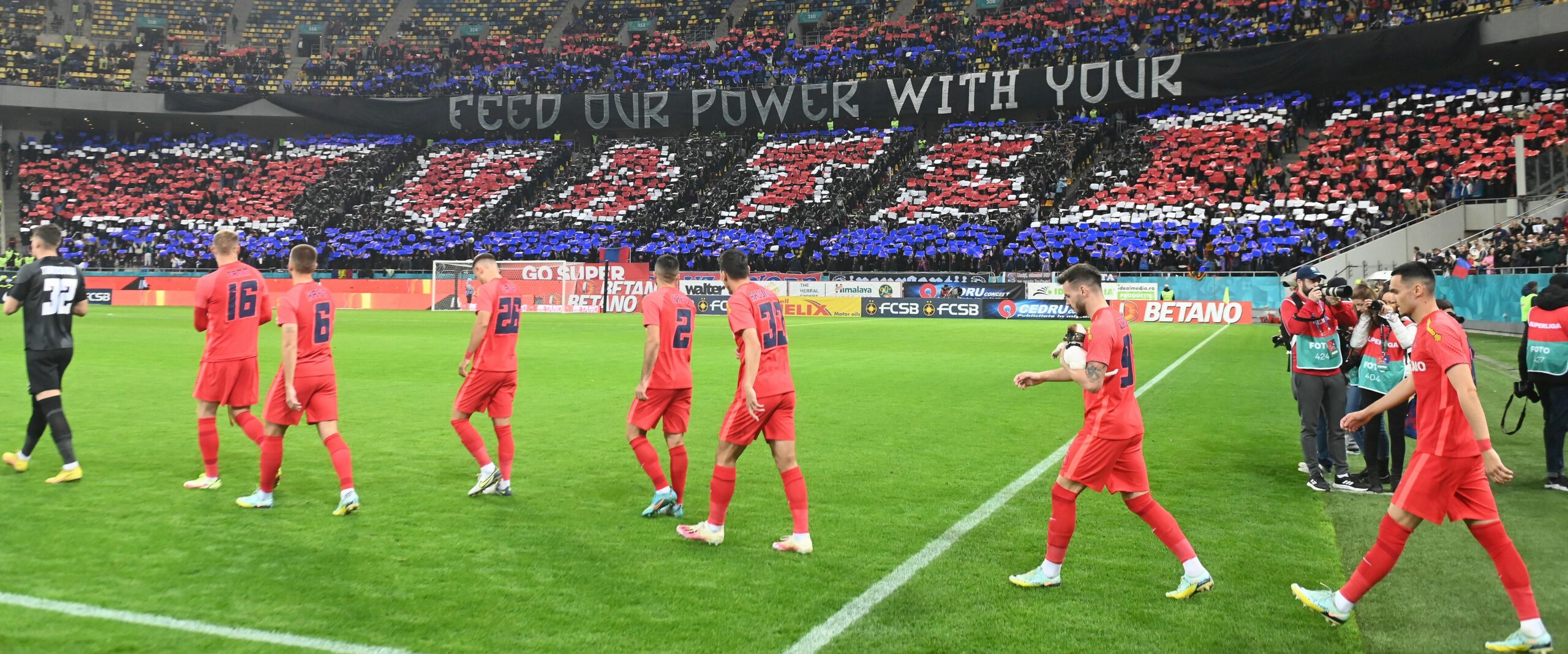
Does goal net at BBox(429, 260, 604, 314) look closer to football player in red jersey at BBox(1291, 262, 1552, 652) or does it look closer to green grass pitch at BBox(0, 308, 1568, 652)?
green grass pitch at BBox(0, 308, 1568, 652)

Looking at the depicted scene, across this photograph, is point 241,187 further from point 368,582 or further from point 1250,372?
point 368,582

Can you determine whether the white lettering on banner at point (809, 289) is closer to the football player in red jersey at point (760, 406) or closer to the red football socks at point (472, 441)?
the red football socks at point (472, 441)

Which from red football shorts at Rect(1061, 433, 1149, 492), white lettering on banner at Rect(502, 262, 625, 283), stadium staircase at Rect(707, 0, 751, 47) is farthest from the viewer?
stadium staircase at Rect(707, 0, 751, 47)

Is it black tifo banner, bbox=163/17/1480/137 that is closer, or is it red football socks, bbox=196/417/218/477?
red football socks, bbox=196/417/218/477

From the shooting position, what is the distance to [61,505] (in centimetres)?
730

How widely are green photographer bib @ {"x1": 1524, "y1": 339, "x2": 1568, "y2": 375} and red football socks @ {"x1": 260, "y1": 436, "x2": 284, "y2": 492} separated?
402 inches

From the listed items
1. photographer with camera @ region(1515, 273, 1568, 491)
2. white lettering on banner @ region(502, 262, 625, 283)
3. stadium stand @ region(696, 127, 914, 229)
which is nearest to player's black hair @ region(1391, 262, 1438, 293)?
photographer with camera @ region(1515, 273, 1568, 491)

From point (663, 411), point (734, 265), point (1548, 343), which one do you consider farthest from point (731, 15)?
point (734, 265)

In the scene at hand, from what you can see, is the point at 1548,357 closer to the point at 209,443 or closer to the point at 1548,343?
the point at 1548,343

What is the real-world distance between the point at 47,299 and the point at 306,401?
2715 millimetres

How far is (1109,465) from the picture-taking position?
5.47 meters

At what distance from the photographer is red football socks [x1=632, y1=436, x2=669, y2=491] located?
732cm

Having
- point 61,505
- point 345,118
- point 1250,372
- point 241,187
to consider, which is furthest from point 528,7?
point 61,505

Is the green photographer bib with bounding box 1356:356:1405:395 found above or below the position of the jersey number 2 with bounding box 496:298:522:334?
below
